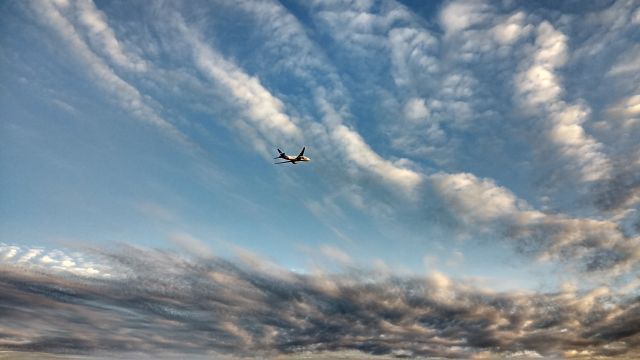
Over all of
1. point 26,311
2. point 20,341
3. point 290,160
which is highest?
point 290,160

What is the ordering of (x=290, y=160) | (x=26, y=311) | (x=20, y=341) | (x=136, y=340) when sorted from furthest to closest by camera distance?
(x=136, y=340) → (x=20, y=341) → (x=26, y=311) → (x=290, y=160)

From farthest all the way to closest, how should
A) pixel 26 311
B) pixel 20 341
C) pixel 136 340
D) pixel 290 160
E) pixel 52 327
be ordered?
pixel 136 340 → pixel 20 341 → pixel 52 327 → pixel 26 311 → pixel 290 160

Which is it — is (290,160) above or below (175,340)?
above

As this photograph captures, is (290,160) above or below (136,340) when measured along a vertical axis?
above

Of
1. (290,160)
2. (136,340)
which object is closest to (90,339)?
(136,340)

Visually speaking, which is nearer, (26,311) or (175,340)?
(26,311)

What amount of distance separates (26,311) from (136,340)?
62.9m

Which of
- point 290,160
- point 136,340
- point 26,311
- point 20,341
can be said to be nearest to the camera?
point 290,160

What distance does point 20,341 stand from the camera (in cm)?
18438

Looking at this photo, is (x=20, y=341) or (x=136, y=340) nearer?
(x=20, y=341)

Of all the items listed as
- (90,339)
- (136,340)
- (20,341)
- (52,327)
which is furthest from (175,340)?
(20,341)

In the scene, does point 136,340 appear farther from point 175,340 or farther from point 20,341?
point 20,341

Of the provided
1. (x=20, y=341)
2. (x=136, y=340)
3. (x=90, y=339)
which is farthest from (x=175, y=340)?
(x=20, y=341)

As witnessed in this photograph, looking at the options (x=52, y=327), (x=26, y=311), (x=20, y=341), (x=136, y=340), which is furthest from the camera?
(x=136, y=340)
